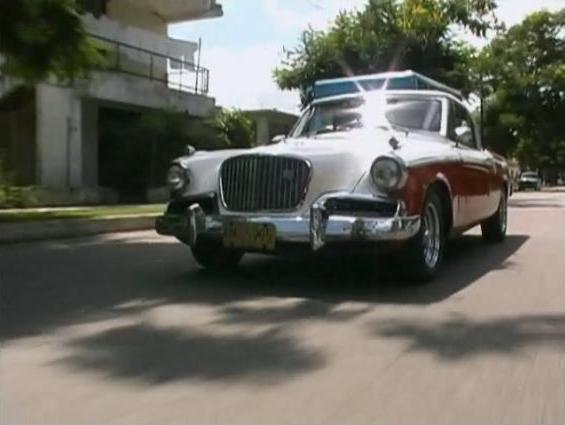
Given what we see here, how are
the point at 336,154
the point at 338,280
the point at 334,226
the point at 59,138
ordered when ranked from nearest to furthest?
the point at 334,226, the point at 336,154, the point at 338,280, the point at 59,138

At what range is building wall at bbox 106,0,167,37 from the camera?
23.7 m

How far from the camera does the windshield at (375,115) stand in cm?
787

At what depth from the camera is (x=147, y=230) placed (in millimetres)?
12688

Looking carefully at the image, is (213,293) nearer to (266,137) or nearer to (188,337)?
(188,337)

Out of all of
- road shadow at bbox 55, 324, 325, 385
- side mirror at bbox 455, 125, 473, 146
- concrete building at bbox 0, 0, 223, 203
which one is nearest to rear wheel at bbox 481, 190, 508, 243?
side mirror at bbox 455, 125, 473, 146

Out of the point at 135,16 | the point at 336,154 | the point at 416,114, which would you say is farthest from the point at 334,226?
the point at 135,16

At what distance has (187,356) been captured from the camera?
14.5ft

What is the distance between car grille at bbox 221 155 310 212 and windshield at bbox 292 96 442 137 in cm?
159

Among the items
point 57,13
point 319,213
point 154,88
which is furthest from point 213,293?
point 154,88

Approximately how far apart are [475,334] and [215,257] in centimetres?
325

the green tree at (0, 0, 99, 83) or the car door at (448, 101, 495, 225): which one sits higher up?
the green tree at (0, 0, 99, 83)

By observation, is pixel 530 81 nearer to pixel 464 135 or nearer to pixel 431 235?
pixel 464 135

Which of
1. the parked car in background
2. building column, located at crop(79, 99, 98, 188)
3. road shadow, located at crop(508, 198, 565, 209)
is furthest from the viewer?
the parked car in background

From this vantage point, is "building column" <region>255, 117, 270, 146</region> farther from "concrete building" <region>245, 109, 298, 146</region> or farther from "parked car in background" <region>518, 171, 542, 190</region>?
"parked car in background" <region>518, 171, 542, 190</region>
